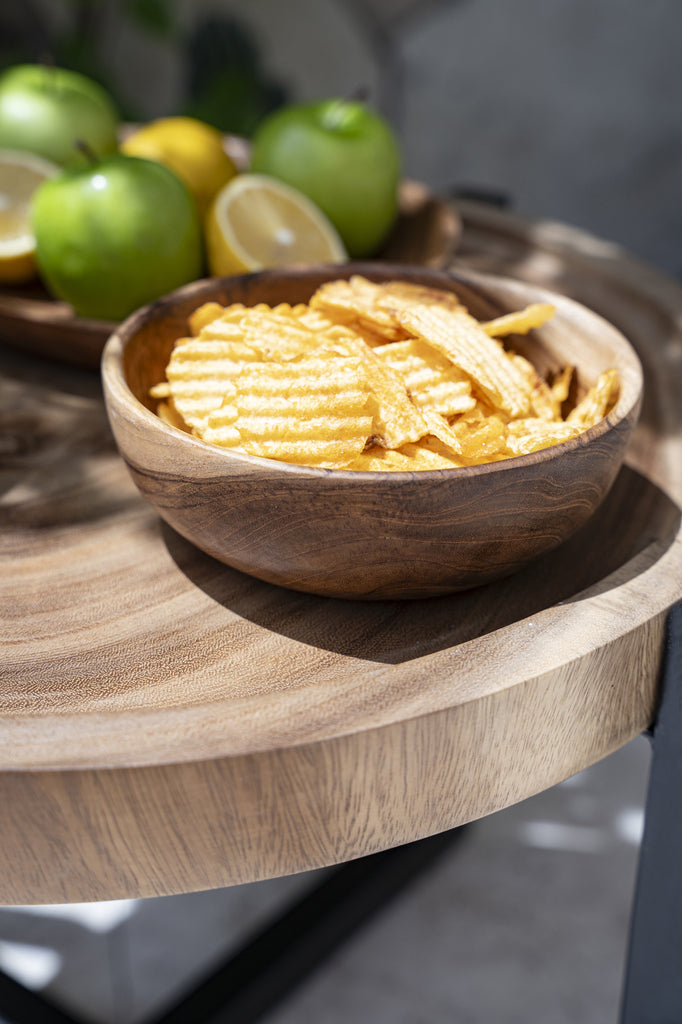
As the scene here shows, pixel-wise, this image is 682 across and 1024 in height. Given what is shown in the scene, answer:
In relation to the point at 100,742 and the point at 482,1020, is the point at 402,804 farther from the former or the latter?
the point at 482,1020

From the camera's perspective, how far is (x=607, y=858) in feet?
3.87

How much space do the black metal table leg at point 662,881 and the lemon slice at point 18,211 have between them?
2.42ft

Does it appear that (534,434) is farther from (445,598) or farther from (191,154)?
(191,154)

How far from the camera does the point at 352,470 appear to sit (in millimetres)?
519

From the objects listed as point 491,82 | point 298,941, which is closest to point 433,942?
point 298,941

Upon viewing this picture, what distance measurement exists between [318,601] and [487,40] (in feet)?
8.80

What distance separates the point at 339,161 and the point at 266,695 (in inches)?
27.7

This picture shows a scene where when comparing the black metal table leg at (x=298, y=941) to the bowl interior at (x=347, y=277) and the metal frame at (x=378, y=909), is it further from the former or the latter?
the bowl interior at (x=347, y=277)

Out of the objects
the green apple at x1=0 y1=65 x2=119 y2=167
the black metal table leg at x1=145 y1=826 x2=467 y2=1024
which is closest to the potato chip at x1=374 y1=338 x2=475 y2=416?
the green apple at x1=0 y1=65 x2=119 y2=167

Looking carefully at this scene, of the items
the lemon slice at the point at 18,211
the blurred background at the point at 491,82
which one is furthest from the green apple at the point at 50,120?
the blurred background at the point at 491,82

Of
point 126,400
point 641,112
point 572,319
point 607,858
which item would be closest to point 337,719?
point 126,400

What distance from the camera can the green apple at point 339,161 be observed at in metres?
1.01

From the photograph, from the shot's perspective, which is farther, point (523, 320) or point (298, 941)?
point (298, 941)

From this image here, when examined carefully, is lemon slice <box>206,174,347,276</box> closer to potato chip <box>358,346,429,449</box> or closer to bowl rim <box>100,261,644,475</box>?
bowl rim <box>100,261,644,475</box>
